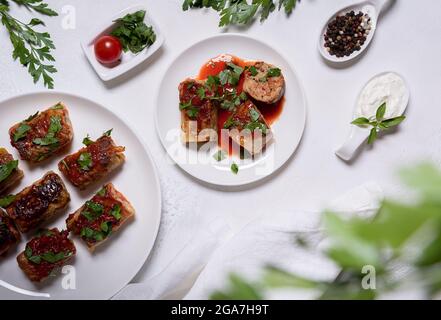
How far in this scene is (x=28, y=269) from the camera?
2.45m

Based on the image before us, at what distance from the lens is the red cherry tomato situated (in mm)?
2480

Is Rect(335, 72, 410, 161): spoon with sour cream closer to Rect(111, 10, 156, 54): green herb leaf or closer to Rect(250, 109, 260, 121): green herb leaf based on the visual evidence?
Rect(250, 109, 260, 121): green herb leaf

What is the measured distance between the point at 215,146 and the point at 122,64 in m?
0.64

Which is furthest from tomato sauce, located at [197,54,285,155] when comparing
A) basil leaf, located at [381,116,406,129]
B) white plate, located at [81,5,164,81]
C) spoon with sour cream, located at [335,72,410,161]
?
basil leaf, located at [381,116,406,129]

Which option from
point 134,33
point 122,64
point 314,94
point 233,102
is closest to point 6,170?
point 122,64

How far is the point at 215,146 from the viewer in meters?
2.62

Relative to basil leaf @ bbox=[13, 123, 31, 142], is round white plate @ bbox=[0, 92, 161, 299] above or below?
below

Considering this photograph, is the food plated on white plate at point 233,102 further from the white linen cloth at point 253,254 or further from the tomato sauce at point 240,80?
the white linen cloth at point 253,254

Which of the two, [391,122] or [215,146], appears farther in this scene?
[215,146]

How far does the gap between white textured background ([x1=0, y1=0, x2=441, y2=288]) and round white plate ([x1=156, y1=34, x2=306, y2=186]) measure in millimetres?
71

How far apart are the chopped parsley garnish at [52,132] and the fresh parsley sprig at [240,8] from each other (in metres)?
0.87

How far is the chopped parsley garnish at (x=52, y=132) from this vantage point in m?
2.46

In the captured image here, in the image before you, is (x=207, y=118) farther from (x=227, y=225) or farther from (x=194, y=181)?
(x=227, y=225)

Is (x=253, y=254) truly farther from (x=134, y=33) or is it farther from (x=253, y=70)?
(x=134, y=33)
